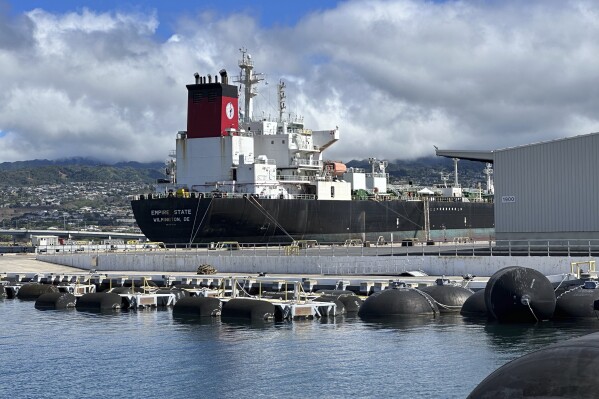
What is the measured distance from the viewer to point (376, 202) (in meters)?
77.5

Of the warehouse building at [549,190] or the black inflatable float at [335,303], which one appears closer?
the black inflatable float at [335,303]

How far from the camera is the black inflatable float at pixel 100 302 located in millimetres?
37844

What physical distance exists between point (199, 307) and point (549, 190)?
18.7 metres

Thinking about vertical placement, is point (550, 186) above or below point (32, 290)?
above

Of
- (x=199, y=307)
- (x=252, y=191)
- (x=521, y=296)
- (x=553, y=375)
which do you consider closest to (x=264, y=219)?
(x=252, y=191)

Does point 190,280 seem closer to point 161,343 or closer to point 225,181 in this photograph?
point 161,343

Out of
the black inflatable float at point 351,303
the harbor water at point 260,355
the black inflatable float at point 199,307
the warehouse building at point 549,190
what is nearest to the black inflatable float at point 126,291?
the black inflatable float at point 199,307

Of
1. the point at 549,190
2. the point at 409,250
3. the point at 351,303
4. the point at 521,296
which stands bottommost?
the point at 351,303

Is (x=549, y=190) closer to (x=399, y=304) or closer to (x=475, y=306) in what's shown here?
(x=475, y=306)

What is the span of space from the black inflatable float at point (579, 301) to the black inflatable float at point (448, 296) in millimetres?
3905

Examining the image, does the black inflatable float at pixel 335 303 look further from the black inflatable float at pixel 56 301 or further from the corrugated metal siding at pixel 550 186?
the corrugated metal siding at pixel 550 186

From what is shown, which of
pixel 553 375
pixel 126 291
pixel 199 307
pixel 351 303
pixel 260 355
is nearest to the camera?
pixel 553 375

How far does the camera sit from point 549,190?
4362cm

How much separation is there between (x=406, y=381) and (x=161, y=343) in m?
9.33
